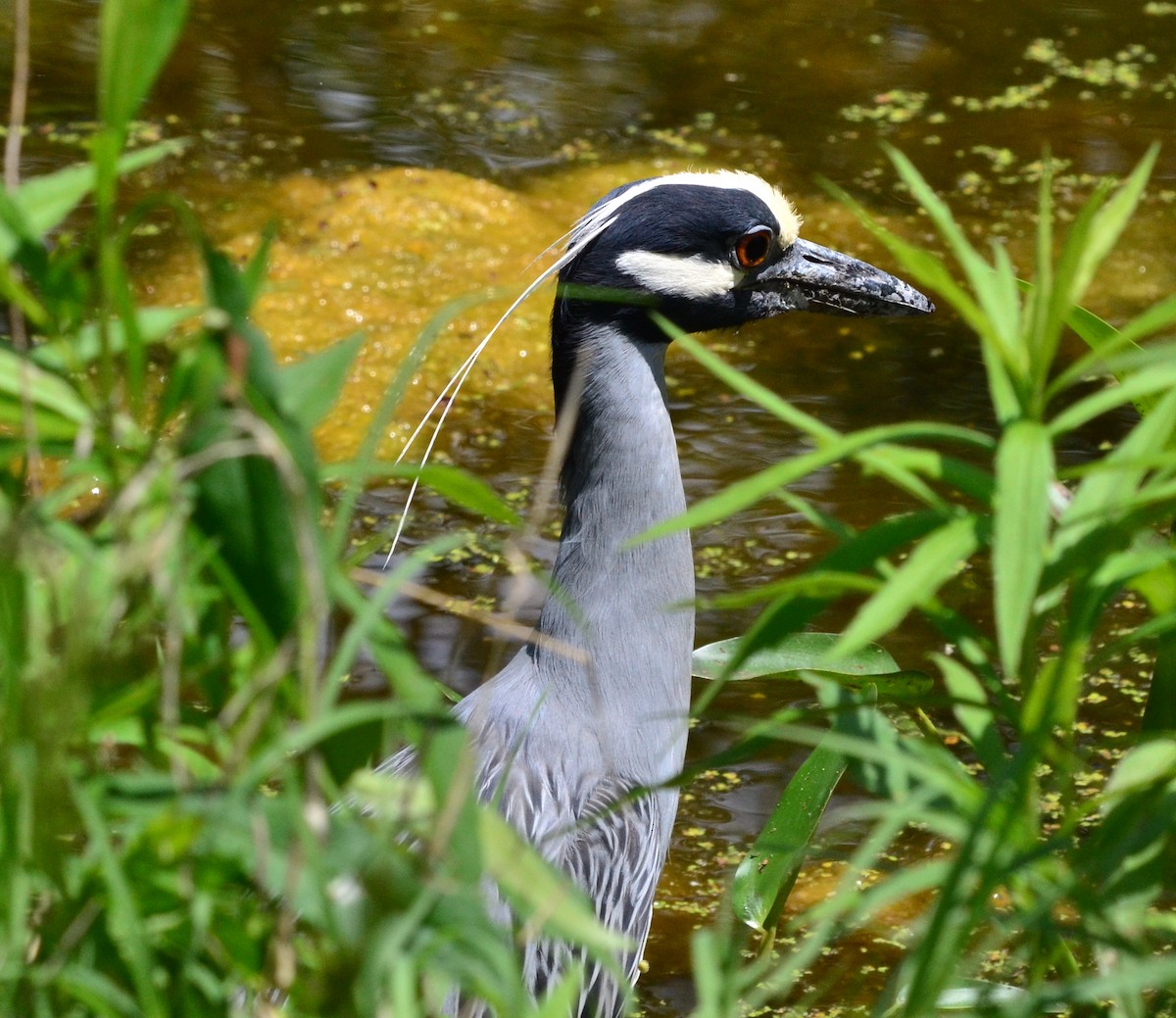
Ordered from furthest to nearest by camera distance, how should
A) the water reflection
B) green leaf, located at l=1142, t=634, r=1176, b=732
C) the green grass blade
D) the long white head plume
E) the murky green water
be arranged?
the water reflection → the murky green water → the long white head plume → green leaf, located at l=1142, t=634, r=1176, b=732 → the green grass blade

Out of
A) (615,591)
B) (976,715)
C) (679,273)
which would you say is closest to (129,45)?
(976,715)

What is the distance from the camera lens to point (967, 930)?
0.99 m

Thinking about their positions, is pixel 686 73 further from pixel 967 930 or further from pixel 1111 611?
pixel 967 930

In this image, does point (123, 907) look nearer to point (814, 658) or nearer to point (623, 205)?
point (814, 658)

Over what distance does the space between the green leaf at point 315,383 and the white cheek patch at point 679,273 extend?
4.62 ft

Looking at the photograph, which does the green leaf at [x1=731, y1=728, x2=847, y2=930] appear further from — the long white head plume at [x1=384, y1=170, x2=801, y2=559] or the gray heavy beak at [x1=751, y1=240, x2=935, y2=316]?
the gray heavy beak at [x1=751, y1=240, x2=935, y2=316]

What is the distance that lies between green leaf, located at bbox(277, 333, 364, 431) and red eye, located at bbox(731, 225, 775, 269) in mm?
1561

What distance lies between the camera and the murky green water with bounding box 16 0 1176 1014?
4.00 m

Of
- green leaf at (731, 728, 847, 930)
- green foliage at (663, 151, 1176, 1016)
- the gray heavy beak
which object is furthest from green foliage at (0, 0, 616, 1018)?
the gray heavy beak

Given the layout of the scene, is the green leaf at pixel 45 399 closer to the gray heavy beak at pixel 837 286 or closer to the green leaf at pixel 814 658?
the green leaf at pixel 814 658

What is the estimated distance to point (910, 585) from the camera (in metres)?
1.00

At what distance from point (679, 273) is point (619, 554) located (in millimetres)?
483

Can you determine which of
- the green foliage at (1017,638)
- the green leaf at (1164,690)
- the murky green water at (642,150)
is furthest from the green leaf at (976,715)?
the murky green water at (642,150)

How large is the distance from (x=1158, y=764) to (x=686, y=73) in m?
4.99
